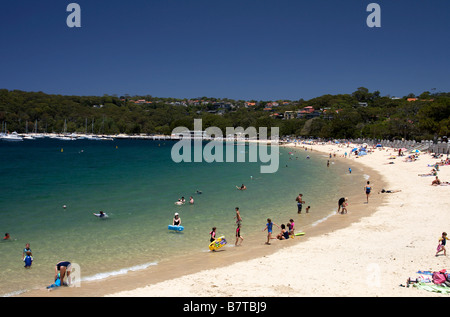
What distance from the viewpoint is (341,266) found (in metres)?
10.6

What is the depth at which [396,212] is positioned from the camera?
18.3 m

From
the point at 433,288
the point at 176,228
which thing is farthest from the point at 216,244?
the point at 433,288

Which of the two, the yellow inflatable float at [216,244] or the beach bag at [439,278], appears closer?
the beach bag at [439,278]

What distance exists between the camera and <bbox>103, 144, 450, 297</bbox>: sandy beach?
29.3ft

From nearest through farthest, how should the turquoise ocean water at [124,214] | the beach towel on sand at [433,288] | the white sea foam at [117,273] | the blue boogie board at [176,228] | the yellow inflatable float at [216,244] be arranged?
the beach towel on sand at [433,288] < the white sea foam at [117,273] < the turquoise ocean water at [124,214] < the yellow inflatable float at [216,244] < the blue boogie board at [176,228]

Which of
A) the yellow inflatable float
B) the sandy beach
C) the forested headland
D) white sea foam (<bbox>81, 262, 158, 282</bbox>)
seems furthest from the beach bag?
the forested headland

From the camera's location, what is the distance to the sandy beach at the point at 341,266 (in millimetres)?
8922

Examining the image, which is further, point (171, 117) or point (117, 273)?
point (171, 117)

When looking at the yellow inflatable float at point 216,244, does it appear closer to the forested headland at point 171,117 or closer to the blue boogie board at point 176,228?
the blue boogie board at point 176,228

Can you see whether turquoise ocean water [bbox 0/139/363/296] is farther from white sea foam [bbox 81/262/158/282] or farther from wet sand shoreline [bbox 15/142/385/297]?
wet sand shoreline [bbox 15/142/385/297]

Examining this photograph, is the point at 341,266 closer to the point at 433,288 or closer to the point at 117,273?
the point at 433,288

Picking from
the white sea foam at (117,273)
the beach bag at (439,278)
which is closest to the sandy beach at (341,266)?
the beach bag at (439,278)

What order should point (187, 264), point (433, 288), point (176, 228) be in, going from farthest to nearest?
point (176, 228) < point (187, 264) < point (433, 288)
